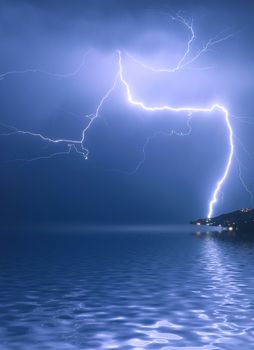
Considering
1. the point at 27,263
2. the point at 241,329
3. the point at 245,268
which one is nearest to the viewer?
the point at 241,329

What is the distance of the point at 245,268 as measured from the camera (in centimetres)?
3462

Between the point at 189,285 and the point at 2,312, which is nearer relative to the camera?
the point at 2,312

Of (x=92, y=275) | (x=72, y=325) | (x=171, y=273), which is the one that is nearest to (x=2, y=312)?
(x=72, y=325)

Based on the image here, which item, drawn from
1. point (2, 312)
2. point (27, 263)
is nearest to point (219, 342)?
point (2, 312)

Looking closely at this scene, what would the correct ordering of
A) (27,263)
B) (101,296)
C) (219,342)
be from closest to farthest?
(219,342), (101,296), (27,263)

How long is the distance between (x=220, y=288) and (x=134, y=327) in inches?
406

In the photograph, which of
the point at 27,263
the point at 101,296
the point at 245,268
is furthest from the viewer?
the point at 27,263

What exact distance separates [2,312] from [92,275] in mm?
13207

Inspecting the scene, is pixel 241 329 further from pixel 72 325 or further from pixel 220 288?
pixel 220 288

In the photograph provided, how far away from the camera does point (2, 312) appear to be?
701 inches

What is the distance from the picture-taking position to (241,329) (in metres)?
15.0

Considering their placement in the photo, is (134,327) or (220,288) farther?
(220,288)

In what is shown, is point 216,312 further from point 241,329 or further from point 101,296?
point 101,296

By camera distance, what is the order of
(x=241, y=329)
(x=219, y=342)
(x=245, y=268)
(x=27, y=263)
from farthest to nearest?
1. (x=27, y=263)
2. (x=245, y=268)
3. (x=241, y=329)
4. (x=219, y=342)
